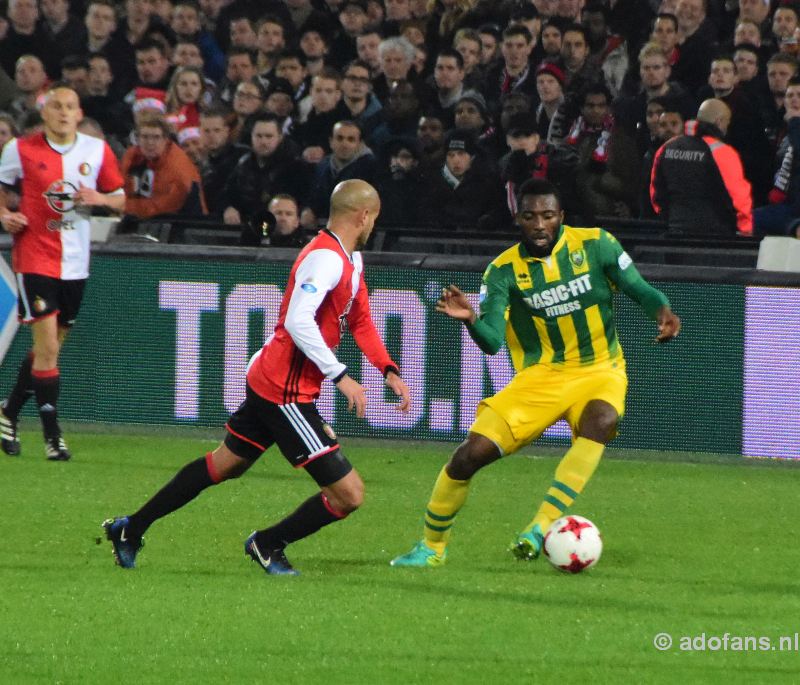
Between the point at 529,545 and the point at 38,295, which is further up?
the point at 38,295

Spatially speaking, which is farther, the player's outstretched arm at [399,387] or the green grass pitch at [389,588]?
the player's outstretched arm at [399,387]

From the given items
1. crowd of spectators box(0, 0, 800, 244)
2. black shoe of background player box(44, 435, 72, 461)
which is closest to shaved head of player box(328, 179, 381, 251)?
black shoe of background player box(44, 435, 72, 461)

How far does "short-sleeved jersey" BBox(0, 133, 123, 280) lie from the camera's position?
36.4 feet

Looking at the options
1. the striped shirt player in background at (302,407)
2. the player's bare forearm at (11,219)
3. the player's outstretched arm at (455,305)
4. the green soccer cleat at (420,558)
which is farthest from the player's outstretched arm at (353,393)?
the player's bare forearm at (11,219)

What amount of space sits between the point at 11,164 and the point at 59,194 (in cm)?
35

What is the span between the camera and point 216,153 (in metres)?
15.5

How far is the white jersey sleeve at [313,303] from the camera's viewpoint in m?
7.26

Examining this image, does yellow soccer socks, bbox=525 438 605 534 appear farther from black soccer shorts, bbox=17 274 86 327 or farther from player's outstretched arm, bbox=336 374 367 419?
black soccer shorts, bbox=17 274 86 327

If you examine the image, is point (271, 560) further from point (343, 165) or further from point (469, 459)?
point (343, 165)

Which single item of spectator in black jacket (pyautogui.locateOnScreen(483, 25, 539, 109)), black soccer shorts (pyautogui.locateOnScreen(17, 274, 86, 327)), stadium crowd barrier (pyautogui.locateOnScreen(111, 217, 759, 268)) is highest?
spectator in black jacket (pyautogui.locateOnScreen(483, 25, 539, 109))

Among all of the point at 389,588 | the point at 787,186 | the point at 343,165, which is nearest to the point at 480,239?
the point at 343,165

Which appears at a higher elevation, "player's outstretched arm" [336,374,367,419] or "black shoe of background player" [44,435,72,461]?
"player's outstretched arm" [336,374,367,419]

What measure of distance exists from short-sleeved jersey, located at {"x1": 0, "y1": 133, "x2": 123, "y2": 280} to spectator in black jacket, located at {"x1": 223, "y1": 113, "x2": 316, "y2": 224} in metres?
3.19

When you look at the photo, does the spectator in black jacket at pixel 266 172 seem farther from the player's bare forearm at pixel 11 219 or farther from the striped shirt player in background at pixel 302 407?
the striped shirt player in background at pixel 302 407
